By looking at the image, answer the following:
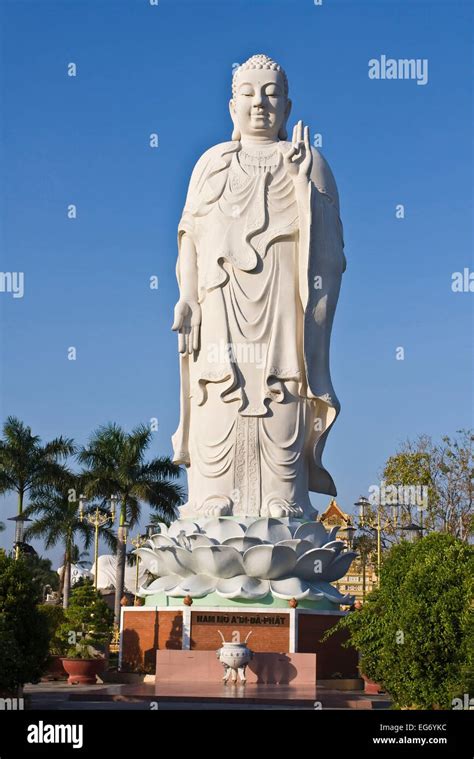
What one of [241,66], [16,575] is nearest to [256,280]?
[241,66]

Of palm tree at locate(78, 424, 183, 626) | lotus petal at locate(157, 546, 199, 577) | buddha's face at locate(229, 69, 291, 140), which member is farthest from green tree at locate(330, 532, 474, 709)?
palm tree at locate(78, 424, 183, 626)

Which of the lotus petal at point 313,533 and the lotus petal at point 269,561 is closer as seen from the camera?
the lotus petal at point 269,561

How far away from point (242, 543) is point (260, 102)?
7.07m

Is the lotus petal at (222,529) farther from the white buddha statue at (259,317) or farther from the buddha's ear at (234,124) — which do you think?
the buddha's ear at (234,124)

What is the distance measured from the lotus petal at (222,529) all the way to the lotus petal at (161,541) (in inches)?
21.5

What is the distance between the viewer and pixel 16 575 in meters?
13.6

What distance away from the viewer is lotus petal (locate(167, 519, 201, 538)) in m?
17.1

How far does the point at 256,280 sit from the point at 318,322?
3.83 ft

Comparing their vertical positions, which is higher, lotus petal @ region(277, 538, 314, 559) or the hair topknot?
the hair topknot

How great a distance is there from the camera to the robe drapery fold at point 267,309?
59.0ft

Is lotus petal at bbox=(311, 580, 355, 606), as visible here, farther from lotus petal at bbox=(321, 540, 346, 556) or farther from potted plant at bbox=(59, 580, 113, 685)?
potted plant at bbox=(59, 580, 113, 685)

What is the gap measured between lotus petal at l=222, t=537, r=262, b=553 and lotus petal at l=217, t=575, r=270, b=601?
0.46m

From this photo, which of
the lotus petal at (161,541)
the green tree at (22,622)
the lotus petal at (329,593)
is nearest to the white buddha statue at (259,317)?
the lotus petal at (161,541)
